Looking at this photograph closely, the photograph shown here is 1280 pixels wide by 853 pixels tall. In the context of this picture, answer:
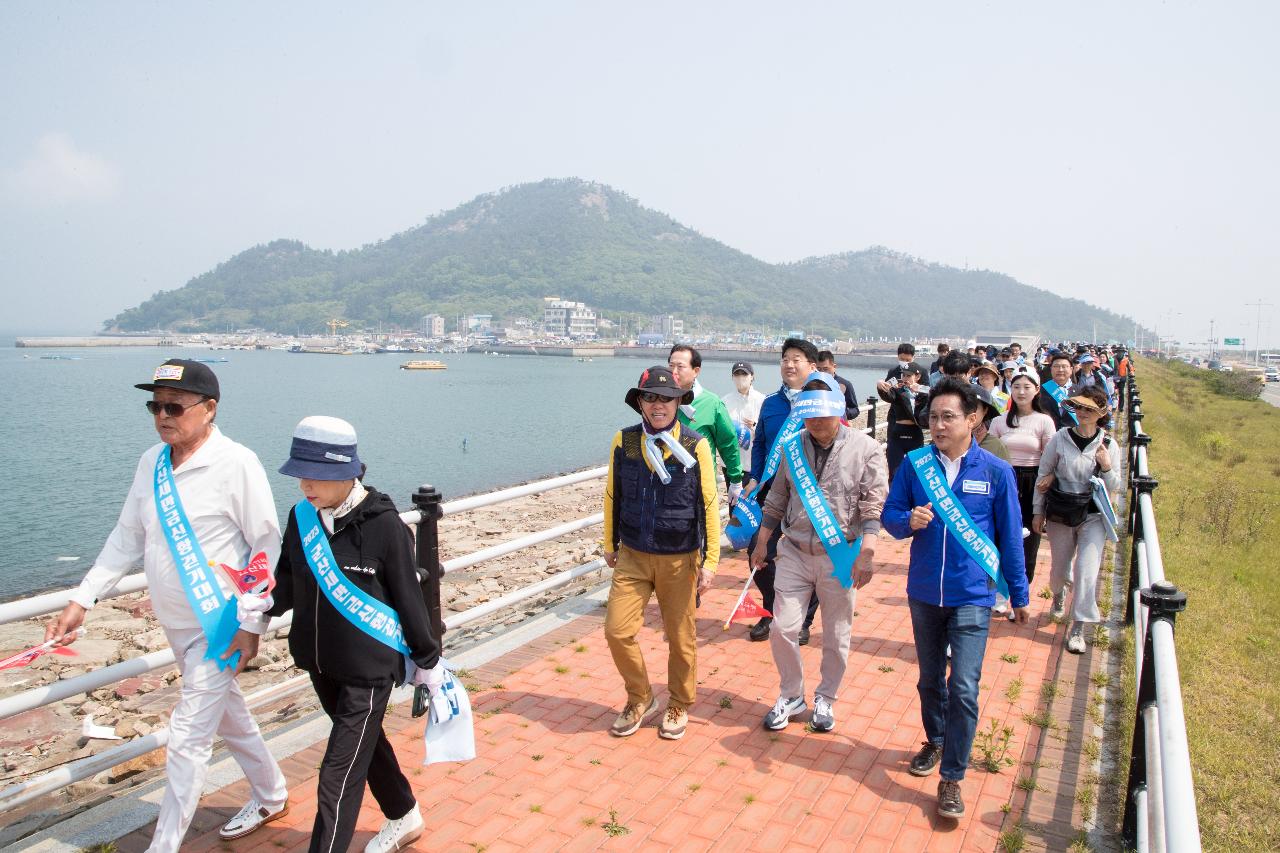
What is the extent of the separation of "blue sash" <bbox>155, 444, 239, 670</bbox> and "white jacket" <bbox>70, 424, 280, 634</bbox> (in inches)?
1.2

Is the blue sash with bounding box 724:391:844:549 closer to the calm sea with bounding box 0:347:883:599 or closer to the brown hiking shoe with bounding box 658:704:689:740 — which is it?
the brown hiking shoe with bounding box 658:704:689:740

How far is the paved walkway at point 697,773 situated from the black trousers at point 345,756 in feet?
2.06

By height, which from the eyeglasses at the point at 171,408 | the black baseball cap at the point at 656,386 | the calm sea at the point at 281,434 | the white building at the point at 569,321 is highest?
the black baseball cap at the point at 656,386

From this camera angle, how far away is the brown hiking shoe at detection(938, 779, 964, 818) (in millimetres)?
3854

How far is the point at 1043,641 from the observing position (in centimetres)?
625

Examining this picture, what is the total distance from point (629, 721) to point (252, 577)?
7.33 feet

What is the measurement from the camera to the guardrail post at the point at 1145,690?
3.37 meters

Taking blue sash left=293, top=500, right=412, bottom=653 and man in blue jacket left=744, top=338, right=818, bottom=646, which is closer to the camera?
blue sash left=293, top=500, right=412, bottom=653

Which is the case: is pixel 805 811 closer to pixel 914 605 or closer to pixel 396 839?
pixel 914 605

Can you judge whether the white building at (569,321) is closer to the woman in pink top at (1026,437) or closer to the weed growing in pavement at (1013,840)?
the woman in pink top at (1026,437)

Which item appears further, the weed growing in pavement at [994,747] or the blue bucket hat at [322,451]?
the weed growing in pavement at [994,747]

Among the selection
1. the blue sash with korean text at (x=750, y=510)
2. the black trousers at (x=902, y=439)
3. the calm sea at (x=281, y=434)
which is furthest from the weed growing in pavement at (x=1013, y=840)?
the calm sea at (x=281, y=434)

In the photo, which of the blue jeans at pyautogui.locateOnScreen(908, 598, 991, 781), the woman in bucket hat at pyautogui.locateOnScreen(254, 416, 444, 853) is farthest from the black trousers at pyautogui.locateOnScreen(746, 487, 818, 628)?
the woman in bucket hat at pyautogui.locateOnScreen(254, 416, 444, 853)

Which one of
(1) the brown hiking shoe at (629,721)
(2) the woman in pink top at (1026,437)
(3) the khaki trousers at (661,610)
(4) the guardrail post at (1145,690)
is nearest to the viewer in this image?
(4) the guardrail post at (1145,690)
